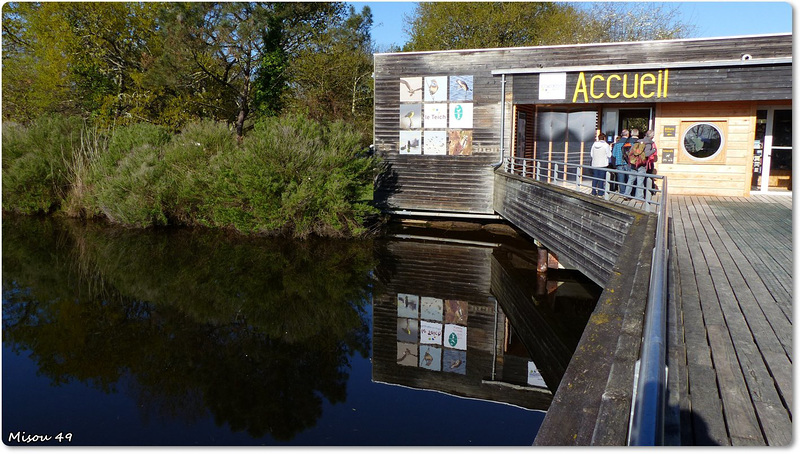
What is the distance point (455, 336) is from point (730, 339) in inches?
246

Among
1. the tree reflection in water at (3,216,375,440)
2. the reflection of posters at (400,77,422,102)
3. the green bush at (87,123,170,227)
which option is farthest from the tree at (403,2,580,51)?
the tree reflection in water at (3,216,375,440)

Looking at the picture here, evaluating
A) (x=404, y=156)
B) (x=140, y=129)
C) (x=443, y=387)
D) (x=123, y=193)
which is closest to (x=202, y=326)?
(x=443, y=387)

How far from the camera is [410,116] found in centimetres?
1748

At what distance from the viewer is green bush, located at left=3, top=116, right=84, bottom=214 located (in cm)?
2147

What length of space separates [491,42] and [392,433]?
3212 cm

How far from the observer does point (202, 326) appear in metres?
10.8

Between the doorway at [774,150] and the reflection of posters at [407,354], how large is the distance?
1001cm

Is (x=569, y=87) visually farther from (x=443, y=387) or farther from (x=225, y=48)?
A: (x=225, y=48)

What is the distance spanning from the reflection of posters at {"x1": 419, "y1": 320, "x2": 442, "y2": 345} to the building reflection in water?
0.02 meters

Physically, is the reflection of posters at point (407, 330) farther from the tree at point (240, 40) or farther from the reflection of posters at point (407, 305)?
the tree at point (240, 40)

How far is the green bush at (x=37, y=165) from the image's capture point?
70.4 feet

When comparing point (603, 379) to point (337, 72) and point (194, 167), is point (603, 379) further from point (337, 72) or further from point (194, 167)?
point (337, 72)

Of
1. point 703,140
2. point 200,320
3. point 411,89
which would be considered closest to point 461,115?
point 411,89

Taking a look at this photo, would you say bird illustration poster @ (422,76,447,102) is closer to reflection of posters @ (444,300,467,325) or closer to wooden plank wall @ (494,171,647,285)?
wooden plank wall @ (494,171,647,285)
